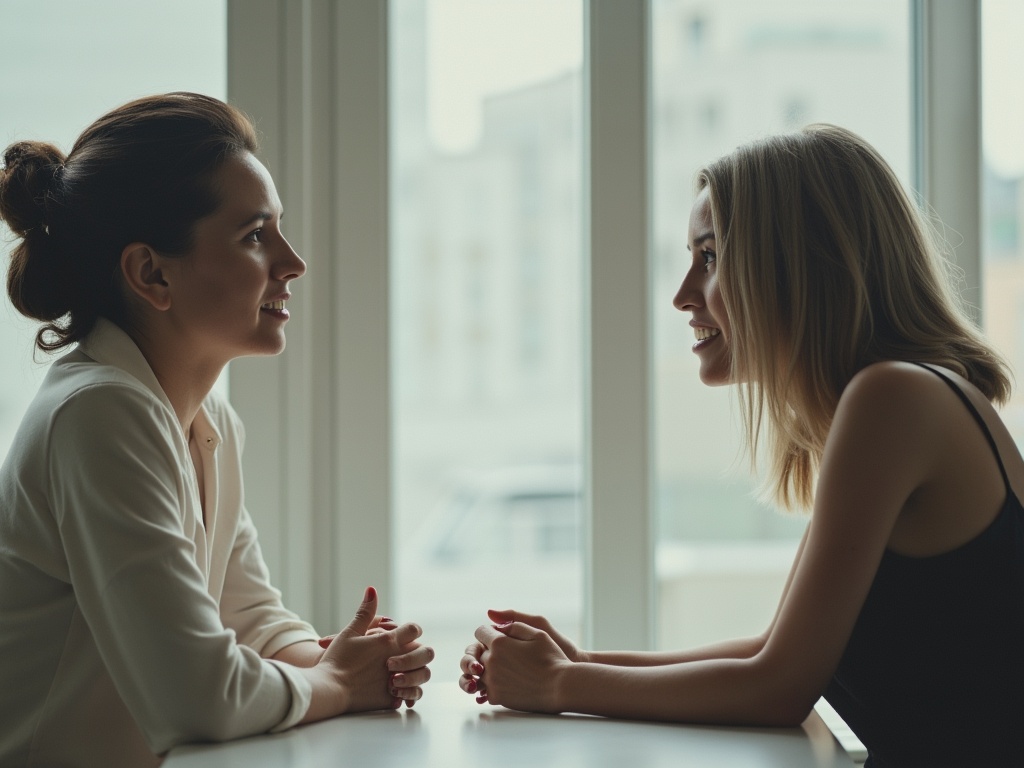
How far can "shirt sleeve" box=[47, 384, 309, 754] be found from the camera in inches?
35.5

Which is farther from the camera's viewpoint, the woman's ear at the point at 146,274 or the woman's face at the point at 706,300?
the woman's face at the point at 706,300

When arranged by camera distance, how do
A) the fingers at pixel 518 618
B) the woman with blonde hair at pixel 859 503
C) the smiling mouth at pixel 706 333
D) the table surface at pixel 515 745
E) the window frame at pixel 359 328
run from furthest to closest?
the window frame at pixel 359 328, the smiling mouth at pixel 706 333, the fingers at pixel 518 618, the woman with blonde hair at pixel 859 503, the table surface at pixel 515 745

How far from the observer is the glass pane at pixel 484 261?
167 centimetres

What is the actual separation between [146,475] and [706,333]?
78 centimetres

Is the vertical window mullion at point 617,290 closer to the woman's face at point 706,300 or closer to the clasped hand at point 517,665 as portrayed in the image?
the woman's face at point 706,300

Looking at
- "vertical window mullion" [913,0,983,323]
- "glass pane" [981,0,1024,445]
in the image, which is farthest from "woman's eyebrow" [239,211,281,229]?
"glass pane" [981,0,1024,445]

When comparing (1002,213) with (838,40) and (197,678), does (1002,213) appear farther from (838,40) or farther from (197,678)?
(197,678)

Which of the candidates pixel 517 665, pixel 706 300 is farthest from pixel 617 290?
pixel 517 665

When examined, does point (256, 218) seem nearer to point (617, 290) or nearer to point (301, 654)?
point (301, 654)

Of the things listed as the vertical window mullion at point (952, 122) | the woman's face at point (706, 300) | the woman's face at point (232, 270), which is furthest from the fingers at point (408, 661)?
the vertical window mullion at point (952, 122)

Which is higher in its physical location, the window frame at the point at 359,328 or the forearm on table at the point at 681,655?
the window frame at the point at 359,328

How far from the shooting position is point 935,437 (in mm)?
984

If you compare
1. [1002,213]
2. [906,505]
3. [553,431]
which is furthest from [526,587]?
[1002,213]

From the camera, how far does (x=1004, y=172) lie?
5.69 ft
